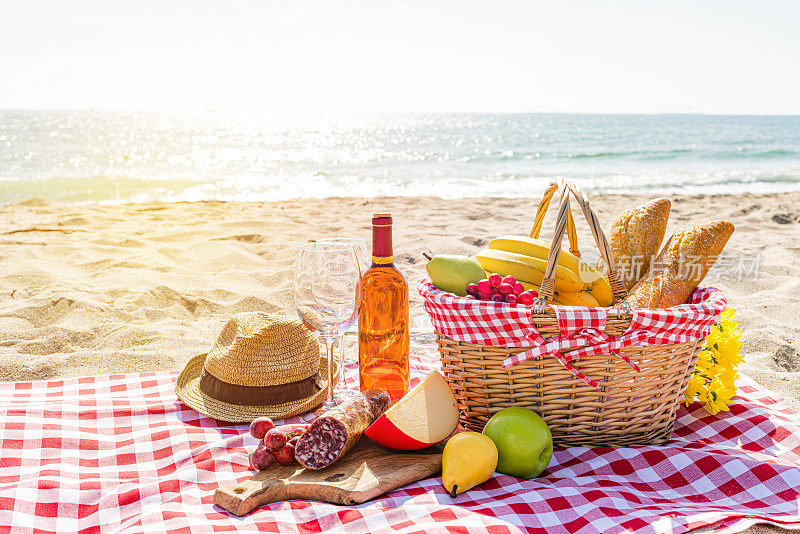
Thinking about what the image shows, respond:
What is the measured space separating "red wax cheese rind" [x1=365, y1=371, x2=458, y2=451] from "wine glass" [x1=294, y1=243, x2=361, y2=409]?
31 cm

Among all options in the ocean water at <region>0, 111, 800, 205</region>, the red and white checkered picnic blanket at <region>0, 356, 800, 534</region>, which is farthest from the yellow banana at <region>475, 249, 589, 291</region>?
the ocean water at <region>0, 111, 800, 205</region>

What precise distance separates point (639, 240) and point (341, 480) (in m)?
1.35

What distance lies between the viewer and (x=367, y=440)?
1.88 meters

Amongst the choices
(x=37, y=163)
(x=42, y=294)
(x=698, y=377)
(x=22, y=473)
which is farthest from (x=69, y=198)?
(x=698, y=377)

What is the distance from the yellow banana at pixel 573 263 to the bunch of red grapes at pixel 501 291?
0.65 ft

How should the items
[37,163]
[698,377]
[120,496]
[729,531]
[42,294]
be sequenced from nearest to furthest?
[729,531] → [120,496] → [698,377] → [42,294] → [37,163]

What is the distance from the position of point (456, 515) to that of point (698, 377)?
120cm

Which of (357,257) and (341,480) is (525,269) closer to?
(357,257)

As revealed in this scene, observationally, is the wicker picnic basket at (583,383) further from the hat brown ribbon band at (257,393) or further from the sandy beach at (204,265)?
the sandy beach at (204,265)

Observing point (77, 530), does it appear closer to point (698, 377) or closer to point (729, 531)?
point (729, 531)

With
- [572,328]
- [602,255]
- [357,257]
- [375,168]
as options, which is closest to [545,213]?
[602,255]

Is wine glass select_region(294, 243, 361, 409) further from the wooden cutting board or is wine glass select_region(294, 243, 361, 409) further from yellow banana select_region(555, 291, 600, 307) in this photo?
yellow banana select_region(555, 291, 600, 307)

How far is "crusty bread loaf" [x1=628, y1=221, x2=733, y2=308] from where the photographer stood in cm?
197

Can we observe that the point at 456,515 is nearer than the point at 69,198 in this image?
Yes
